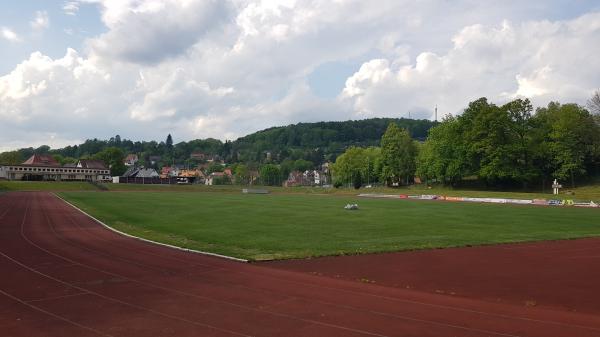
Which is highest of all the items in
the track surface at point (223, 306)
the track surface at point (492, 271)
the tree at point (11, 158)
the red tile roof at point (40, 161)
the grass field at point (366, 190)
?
the tree at point (11, 158)

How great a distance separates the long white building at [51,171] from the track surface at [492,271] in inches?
5541

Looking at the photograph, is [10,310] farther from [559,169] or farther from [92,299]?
[559,169]

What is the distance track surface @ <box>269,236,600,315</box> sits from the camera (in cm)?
1387

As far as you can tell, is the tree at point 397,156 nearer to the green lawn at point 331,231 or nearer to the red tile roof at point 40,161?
the green lawn at point 331,231

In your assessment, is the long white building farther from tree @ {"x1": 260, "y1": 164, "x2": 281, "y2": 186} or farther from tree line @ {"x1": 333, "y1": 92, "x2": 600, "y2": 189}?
tree line @ {"x1": 333, "y1": 92, "x2": 600, "y2": 189}

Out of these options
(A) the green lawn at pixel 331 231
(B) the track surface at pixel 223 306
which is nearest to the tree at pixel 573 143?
(A) the green lawn at pixel 331 231

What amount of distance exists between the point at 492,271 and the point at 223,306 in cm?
1078

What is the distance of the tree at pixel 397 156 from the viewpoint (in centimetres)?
11050

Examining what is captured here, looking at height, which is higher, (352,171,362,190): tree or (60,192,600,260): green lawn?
(352,171,362,190): tree

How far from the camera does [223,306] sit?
12109 mm

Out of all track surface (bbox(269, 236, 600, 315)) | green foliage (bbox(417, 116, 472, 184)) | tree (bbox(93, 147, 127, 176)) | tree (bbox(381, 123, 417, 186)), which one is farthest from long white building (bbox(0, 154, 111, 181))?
track surface (bbox(269, 236, 600, 315))

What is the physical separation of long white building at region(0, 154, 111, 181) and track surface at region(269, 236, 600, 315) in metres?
141

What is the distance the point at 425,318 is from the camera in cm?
1113

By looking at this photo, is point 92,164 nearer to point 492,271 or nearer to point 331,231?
point 331,231
